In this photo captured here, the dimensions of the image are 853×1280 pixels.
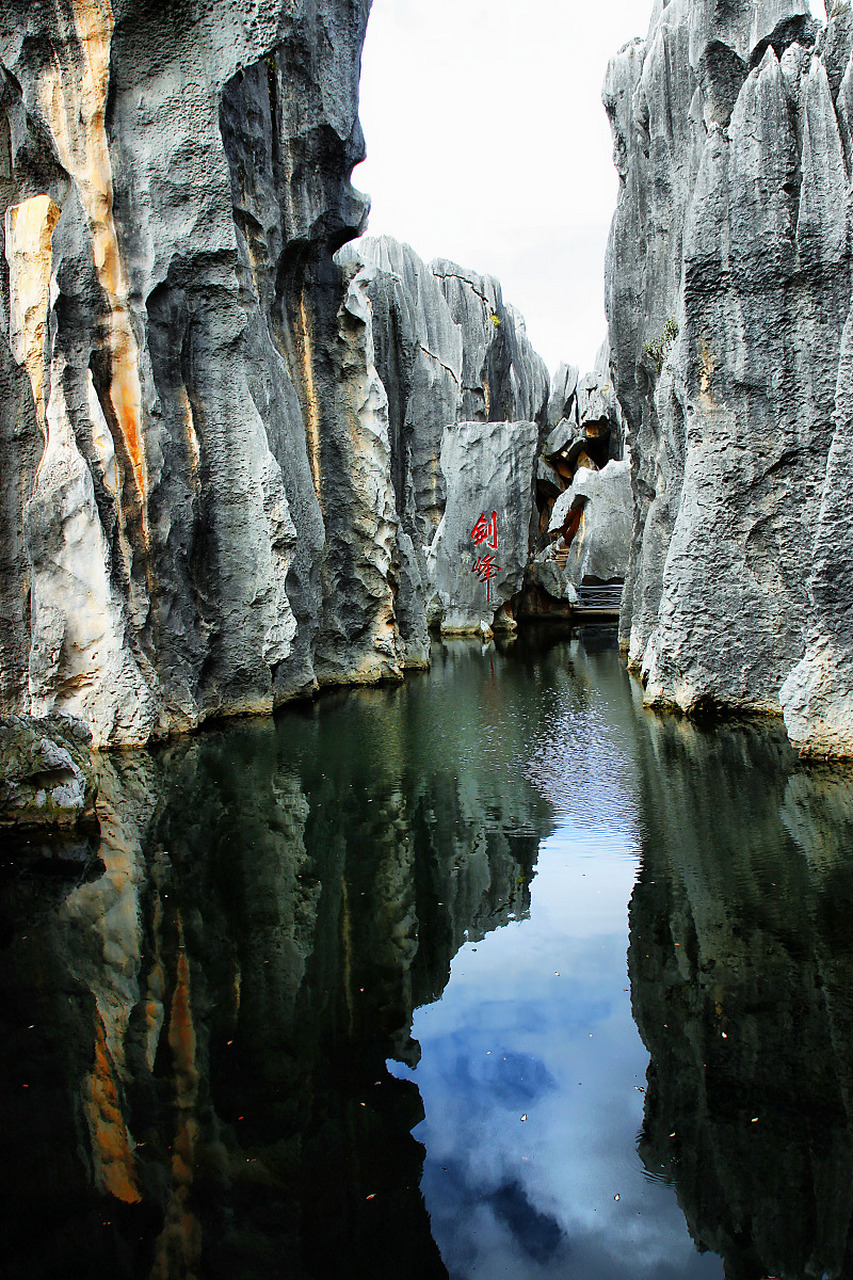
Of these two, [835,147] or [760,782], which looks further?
[835,147]

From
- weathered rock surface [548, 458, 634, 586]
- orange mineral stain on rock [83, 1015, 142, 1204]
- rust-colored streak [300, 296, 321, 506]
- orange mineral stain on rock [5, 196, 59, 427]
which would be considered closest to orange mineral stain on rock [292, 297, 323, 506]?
rust-colored streak [300, 296, 321, 506]

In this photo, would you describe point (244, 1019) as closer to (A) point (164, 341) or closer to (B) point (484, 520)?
(A) point (164, 341)

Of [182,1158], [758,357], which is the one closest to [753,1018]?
[182,1158]

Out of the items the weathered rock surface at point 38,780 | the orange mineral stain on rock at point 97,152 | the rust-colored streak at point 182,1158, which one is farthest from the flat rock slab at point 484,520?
the rust-colored streak at point 182,1158

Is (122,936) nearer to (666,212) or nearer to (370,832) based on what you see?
(370,832)

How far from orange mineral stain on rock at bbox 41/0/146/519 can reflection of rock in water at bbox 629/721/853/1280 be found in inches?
250

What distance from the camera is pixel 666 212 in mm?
12773

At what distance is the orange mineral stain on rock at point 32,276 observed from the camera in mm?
8711

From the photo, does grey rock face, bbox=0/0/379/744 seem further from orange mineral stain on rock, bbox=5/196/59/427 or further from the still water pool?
the still water pool

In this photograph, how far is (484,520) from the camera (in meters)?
21.2

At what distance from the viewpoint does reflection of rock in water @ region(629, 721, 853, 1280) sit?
8.50ft

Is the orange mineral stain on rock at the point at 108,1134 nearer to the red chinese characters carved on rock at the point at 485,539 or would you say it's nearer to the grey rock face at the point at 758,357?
the grey rock face at the point at 758,357

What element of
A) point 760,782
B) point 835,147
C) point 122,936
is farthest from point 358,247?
point 122,936

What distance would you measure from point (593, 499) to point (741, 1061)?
884 inches
